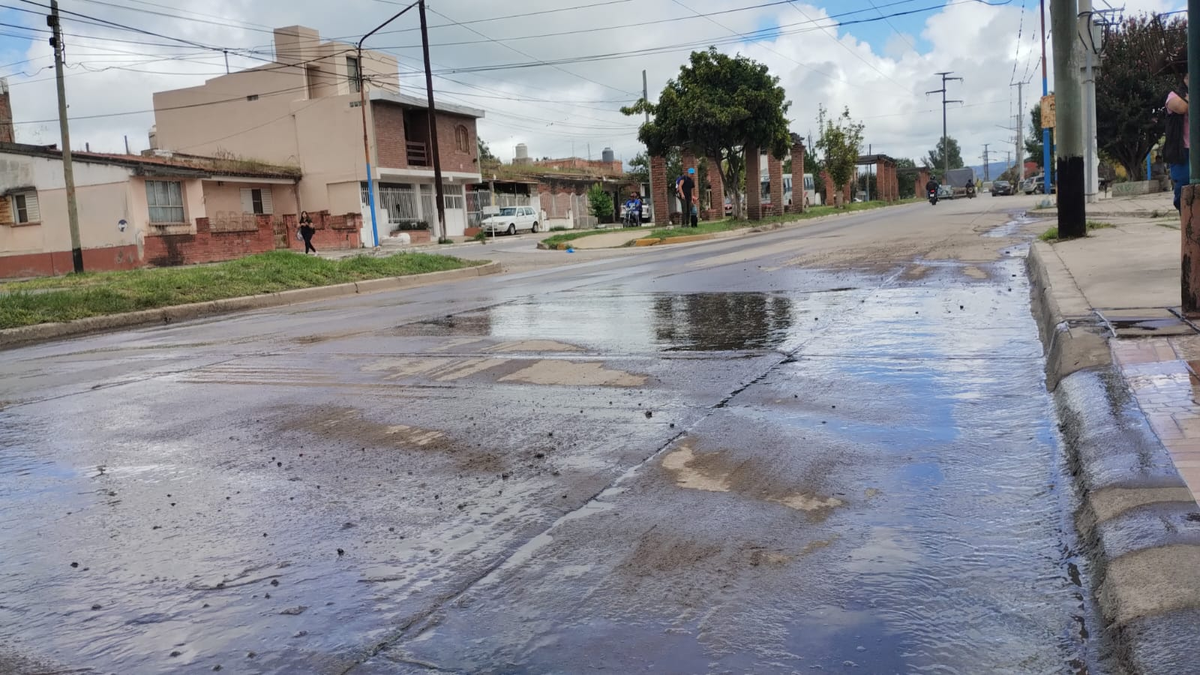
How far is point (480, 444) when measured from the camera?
4848 millimetres

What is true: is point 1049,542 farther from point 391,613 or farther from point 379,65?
point 379,65

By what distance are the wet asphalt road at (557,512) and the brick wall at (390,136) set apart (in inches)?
1519

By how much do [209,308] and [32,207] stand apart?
2345cm

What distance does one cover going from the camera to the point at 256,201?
42.6m

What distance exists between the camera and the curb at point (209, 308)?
12.1 meters

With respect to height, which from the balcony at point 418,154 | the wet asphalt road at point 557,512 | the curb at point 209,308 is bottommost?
the wet asphalt road at point 557,512

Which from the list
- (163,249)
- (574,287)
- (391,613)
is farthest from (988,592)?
(163,249)

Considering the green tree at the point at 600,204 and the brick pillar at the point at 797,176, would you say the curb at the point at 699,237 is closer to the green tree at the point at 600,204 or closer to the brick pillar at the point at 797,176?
the brick pillar at the point at 797,176

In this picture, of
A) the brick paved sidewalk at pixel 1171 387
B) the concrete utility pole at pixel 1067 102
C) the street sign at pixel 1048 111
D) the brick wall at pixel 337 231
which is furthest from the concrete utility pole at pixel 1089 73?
the brick wall at pixel 337 231

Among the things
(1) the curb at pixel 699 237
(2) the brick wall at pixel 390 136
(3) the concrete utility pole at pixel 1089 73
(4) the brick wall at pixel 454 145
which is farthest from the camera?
(4) the brick wall at pixel 454 145

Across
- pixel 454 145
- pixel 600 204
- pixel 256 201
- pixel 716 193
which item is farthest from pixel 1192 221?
pixel 600 204

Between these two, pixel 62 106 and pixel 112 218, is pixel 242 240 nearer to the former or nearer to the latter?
pixel 112 218

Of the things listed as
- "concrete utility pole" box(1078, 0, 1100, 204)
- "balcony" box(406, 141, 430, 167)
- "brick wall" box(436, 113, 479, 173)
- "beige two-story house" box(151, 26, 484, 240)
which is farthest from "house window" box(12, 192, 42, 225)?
"concrete utility pole" box(1078, 0, 1100, 204)

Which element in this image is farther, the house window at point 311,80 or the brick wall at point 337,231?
the house window at point 311,80
